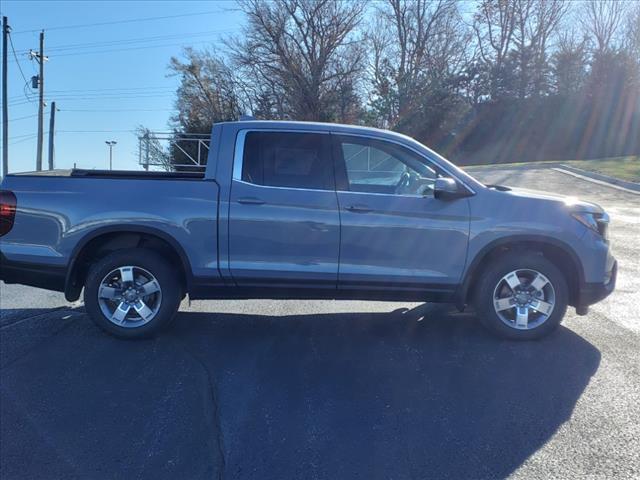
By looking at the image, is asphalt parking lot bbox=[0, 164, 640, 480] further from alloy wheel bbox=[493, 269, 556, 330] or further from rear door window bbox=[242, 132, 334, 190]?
rear door window bbox=[242, 132, 334, 190]

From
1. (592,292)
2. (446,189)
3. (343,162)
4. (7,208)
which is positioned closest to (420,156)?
(446,189)

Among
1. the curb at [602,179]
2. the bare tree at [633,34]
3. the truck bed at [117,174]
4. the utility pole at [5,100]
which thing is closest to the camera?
the truck bed at [117,174]

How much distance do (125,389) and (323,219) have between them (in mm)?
2156

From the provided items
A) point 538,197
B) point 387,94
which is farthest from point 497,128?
point 538,197

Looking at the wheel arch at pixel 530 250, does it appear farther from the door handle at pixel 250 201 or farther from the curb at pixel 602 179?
the curb at pixel 602 179

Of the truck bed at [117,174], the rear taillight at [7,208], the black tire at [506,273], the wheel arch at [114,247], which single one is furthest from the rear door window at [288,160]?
the rear taillight at [7,208]

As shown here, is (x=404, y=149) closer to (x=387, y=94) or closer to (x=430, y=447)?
(x=430, y=447)

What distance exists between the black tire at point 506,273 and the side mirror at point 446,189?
29.8 inches

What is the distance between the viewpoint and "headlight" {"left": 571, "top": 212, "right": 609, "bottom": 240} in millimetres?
5329

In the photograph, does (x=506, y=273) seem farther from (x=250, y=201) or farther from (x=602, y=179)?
(x=602, y=179)

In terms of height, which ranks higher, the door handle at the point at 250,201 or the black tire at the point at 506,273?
the door handle at the point at 250,201

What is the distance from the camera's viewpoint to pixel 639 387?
14.4 ft

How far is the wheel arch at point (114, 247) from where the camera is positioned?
5262 millimetres

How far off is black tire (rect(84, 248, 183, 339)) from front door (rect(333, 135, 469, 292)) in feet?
5.17
